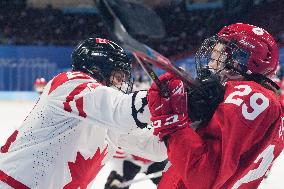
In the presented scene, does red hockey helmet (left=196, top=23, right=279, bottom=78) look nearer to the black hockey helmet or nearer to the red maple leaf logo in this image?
the black hockey helmet

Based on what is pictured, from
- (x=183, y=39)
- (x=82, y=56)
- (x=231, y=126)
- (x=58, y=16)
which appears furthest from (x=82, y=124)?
(x=58, y=16)

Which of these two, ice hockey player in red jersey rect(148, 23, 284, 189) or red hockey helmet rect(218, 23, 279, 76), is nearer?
ice hockey player in red jersey rect(148, 23, 284, 189)

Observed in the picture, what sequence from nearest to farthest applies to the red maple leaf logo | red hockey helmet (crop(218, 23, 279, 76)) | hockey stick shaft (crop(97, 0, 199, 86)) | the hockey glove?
1. hockey stick shaft (crop(97, 0, 199, 86))
2. the hockey glove
3. red hockey helmet (crop(218, 23, 279, 76))
4. the red maple leaf logo

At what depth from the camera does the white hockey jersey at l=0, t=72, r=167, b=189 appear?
5.36 feet

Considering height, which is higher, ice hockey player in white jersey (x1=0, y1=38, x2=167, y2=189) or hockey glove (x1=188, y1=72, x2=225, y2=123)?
hockey glove (x1=188, y1=72, x2=225, y2=123)

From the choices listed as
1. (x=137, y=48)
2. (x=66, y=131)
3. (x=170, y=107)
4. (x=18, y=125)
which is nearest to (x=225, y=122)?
(x=170, y=107)

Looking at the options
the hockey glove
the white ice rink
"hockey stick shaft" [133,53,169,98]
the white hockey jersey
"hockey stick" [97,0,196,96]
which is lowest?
the white ice rink

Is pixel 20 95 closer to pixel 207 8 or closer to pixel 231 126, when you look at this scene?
pixel 207 8

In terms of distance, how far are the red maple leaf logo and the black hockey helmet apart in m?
0.30

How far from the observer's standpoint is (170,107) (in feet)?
4.95

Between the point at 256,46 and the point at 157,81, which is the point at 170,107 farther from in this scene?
the point at 256,46

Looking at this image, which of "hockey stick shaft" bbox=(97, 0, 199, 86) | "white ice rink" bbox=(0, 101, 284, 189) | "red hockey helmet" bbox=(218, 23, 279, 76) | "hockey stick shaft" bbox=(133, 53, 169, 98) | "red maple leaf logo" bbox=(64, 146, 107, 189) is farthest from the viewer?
"white ice rink" bbox=(0, 101, 284, 189)

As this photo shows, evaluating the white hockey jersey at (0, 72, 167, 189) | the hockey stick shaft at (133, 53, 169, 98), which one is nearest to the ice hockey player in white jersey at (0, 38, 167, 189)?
the white hockey jersey at (0, 72, 167, 189)

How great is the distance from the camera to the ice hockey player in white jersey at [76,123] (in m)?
1.64
